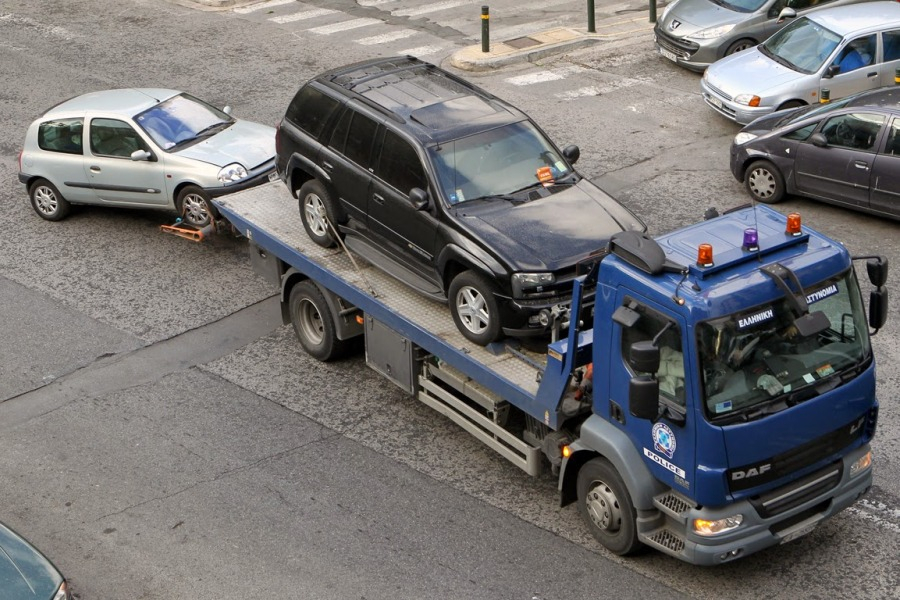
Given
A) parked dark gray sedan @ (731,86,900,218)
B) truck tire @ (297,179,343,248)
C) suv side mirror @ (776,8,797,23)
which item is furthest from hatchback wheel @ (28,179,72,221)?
suv side mirror @ (776,8,797,23)

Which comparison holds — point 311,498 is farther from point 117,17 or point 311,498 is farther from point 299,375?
point 117,17

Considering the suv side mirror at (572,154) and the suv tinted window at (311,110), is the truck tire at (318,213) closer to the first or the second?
the suv tinted window at (311,110)

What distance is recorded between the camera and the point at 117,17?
23.1 m

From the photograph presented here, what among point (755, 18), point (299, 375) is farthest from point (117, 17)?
point (299, 375)

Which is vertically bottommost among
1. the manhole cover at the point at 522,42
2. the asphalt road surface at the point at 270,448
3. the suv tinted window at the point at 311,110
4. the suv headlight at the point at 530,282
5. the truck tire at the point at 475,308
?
the asphalt road surface at the point at 270,448

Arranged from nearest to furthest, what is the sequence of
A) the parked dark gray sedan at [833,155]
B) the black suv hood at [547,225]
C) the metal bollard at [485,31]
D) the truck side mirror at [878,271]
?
the truck side mirror at [878,271] < the black suv hood at [547,225] < the parked dark gray sedan at [833,155] < the metal bollard at [485,31]

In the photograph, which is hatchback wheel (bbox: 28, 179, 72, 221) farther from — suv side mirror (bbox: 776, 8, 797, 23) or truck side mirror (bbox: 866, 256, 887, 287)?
suv side mirror (bbox: 776, 8, 797, 23)

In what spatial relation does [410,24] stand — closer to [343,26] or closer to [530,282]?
[343,26]

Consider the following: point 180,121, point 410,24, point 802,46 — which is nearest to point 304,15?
point 410,24

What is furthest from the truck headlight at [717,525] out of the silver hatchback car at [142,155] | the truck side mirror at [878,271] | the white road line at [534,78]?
the white road line at [534,78]

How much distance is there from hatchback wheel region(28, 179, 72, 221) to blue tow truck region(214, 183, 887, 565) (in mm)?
8061

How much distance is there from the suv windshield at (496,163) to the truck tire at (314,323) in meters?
1.84

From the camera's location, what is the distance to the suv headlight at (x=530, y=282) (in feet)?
28.8

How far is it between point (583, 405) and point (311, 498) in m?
2.51
